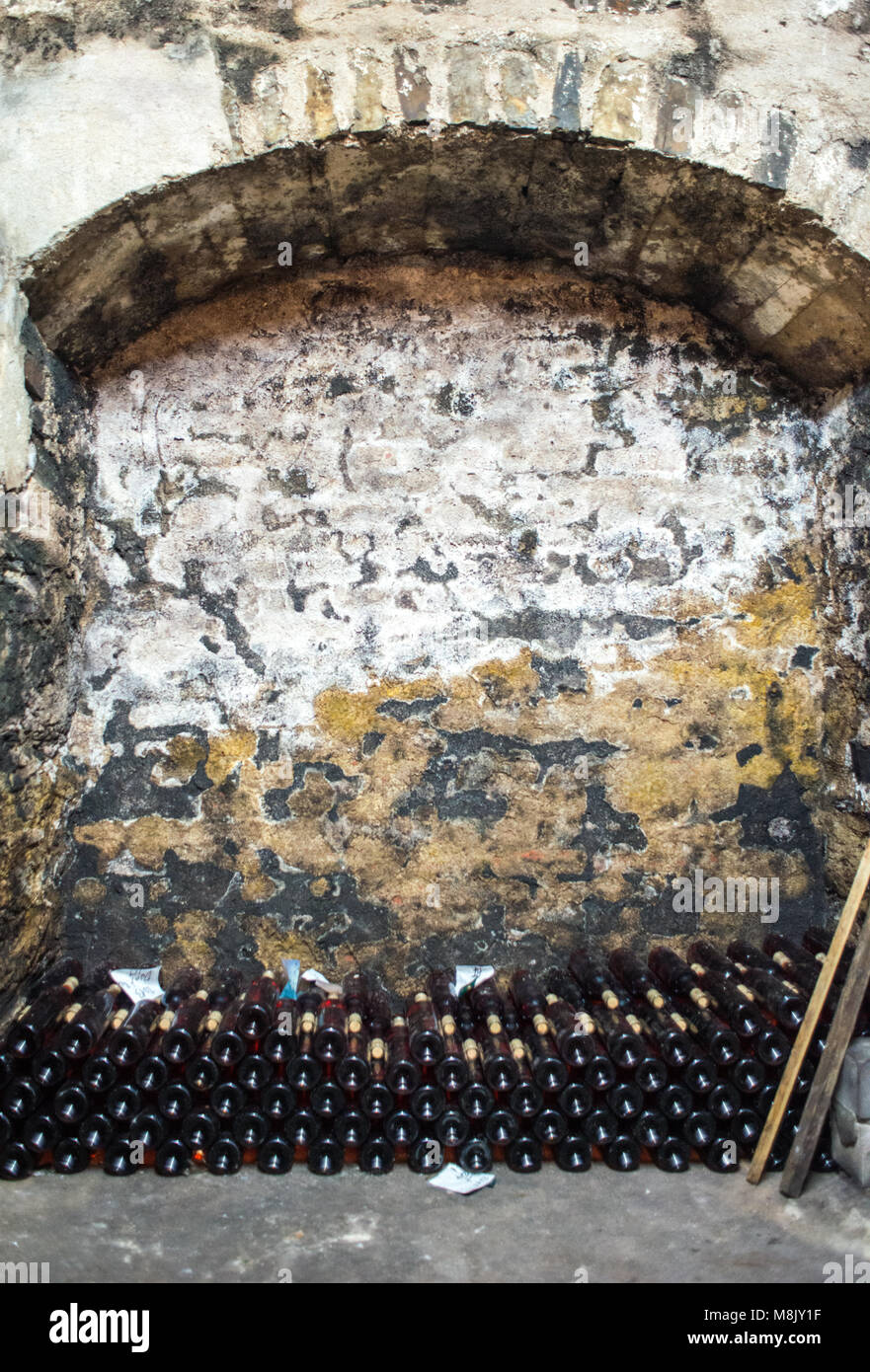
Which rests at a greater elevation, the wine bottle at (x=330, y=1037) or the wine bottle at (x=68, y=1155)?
the wine bottle at (x=330, y=1037)

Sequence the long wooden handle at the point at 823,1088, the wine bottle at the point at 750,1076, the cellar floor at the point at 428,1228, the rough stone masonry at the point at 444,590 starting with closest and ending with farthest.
Answer: the cellar floor at the point at 428,1228
the long wooden handle at the point at 823,1088
the wine bottle at the point at 750,1076
the rough stone masonry at the point at 444,590

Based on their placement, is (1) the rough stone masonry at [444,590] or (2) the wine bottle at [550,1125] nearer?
(2) the wine bottle at [550,1125]

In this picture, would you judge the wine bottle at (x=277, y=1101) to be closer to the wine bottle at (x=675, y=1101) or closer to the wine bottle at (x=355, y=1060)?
the wine bottle at (x=355, y=1060)

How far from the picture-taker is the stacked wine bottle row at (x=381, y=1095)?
270 cm

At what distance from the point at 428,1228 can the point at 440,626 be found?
6.43 feet

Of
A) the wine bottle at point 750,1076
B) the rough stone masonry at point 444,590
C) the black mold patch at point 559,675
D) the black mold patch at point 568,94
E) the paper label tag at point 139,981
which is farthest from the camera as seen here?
the black mold patch at point 559,675

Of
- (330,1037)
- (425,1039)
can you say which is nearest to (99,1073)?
(330,1037)

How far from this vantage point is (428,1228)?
8.25 feet

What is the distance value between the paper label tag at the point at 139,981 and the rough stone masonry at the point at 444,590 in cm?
6

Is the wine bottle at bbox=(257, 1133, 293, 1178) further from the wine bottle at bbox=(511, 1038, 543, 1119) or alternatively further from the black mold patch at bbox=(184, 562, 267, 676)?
the black mold patch at bbox=(184, 562, 267, 676)

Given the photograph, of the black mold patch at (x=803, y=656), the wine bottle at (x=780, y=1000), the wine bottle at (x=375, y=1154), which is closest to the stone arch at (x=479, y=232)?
the black mold patch at (x=803, y=656)

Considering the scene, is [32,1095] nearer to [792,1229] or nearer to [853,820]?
[792,1229]

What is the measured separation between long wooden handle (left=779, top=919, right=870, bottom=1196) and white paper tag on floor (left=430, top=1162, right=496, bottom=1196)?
2.75 feet

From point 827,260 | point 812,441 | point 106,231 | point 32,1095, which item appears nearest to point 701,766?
point 812,441
